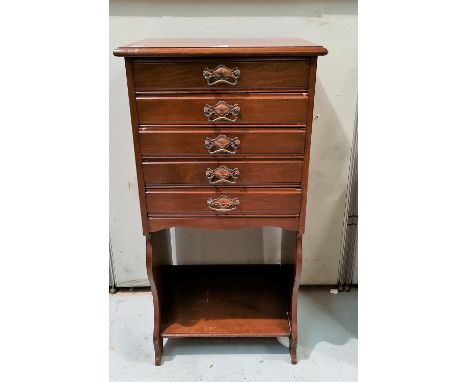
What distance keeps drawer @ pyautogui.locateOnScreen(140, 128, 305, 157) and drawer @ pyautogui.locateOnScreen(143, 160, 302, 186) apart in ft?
0.11

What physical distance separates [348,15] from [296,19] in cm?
21

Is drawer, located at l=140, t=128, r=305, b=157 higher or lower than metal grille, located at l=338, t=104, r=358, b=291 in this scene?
higher

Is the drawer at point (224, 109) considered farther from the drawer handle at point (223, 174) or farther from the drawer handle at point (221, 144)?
the drawer handle at point (223, 174)

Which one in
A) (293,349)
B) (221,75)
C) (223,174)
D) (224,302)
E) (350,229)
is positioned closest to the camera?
(221,75)

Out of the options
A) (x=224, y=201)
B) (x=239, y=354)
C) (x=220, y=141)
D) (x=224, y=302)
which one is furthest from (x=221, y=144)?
(x=239, y=354)

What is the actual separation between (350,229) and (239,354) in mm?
766

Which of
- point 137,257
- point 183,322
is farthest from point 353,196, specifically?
point 137,257

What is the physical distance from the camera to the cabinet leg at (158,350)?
157 cm

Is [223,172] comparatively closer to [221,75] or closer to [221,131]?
[221,131]

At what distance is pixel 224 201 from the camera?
54.3 inches

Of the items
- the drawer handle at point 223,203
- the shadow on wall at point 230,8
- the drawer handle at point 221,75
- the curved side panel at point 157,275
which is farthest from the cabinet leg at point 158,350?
the shadow on wall at point 230,8

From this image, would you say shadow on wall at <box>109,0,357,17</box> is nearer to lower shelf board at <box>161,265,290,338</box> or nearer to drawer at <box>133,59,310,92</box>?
drawer at <box>133,59,310,92</box>

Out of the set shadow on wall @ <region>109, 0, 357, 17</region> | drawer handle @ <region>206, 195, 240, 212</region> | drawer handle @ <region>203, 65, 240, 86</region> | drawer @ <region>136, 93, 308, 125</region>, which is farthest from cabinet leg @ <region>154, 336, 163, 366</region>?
shadow on wall @ <region>109, 0, 357, 17</region>

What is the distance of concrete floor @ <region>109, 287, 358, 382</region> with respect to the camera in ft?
5.12
